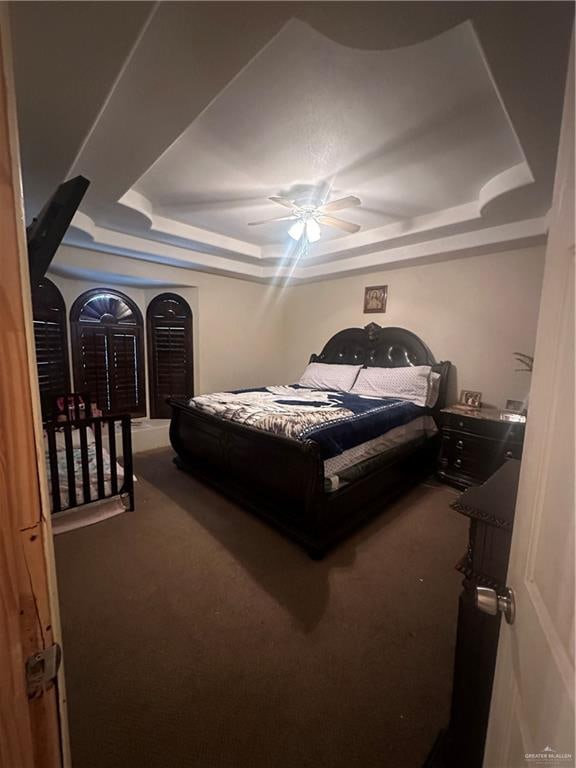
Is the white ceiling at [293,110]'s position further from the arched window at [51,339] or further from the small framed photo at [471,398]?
the small framed photo at [471,398]

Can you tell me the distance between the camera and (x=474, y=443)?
117 inches

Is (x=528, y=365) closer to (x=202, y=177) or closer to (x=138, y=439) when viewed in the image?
(x=202, y=177)

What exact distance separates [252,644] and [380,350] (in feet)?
10.7

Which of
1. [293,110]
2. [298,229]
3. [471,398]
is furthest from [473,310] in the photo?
[293,110]

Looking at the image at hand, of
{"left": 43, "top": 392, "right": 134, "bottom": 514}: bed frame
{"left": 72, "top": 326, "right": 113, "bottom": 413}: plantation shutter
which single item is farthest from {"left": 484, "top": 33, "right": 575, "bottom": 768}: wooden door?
{"left": 72, "top": 326, "right": 113, "bottom": 413}: plantation shutter

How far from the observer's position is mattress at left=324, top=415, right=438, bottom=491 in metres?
2.18

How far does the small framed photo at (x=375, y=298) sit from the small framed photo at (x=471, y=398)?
141cm

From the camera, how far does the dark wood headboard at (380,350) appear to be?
359 centimetres

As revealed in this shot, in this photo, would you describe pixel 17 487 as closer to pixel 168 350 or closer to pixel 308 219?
pixel 308 219

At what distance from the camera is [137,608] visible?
5.49ft

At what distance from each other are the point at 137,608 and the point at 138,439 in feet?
8.63

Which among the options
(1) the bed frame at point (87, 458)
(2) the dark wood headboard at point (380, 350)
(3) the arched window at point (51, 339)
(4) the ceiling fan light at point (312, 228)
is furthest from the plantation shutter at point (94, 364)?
(4) the ceiling fan light at point (312, 228)

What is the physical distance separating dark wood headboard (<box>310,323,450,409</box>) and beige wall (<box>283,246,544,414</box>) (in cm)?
14

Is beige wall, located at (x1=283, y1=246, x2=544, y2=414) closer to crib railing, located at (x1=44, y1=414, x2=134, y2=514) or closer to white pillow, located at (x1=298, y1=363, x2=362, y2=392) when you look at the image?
white pillow, located at (x1=298, y1=363, x2=362, y2=392)
